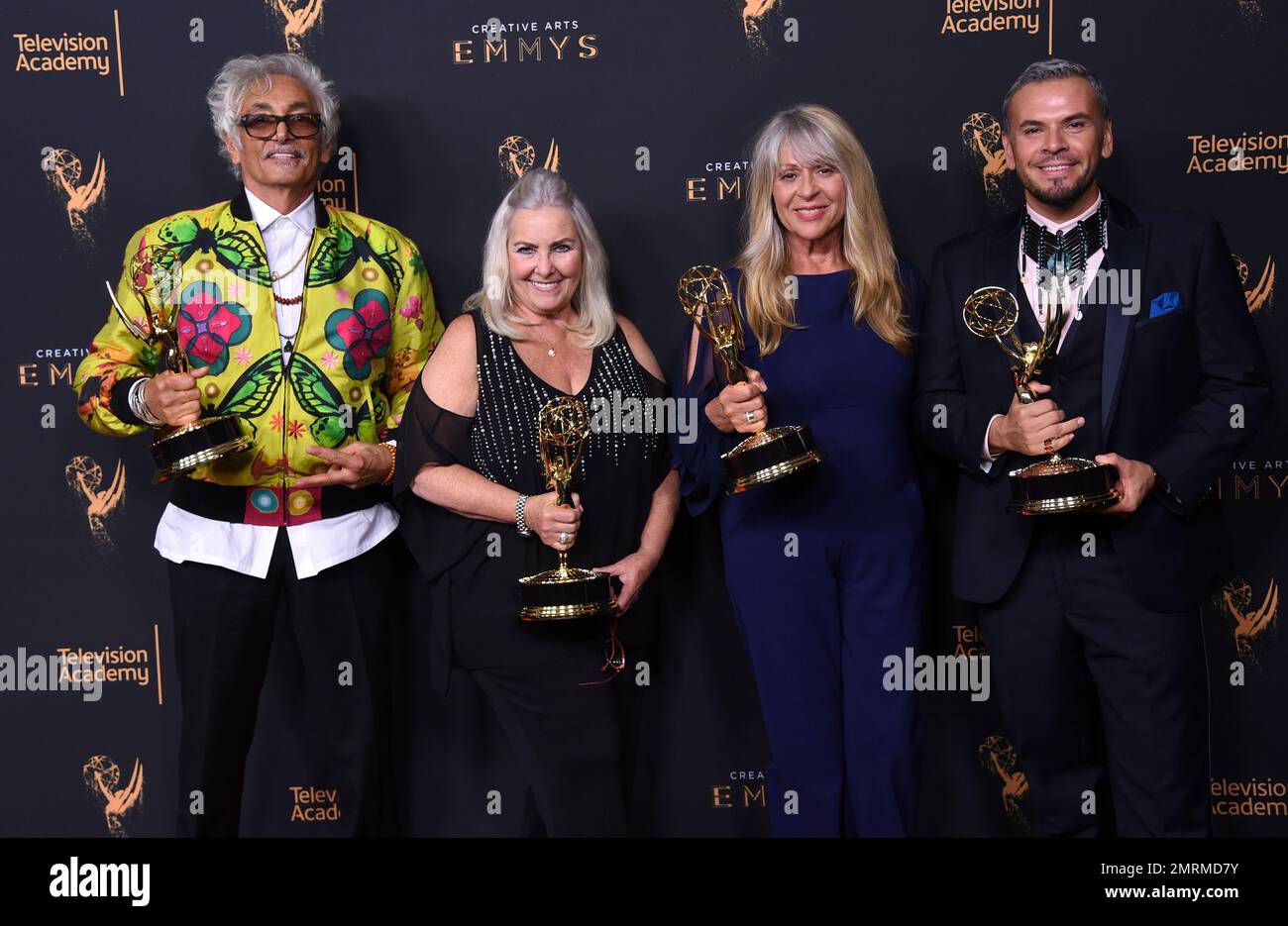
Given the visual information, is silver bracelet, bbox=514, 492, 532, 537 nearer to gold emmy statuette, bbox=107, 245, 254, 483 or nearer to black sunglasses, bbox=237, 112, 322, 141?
gold emmy statuette, bbox=107, 245, 254, 483

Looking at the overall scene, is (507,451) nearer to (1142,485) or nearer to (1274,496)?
(1142,485)

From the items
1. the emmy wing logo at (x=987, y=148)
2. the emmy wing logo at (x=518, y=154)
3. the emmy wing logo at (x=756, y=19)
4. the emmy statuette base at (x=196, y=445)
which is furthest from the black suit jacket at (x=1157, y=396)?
the emmy statuette base at (x=196, y=445)

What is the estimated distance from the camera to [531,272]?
2.84m

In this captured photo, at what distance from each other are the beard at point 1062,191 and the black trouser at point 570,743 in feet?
4.67

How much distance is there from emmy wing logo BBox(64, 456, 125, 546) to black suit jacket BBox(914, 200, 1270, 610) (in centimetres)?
222

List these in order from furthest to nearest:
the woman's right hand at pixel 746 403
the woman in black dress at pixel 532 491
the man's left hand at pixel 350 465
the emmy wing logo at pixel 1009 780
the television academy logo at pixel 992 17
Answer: the emmy wing logo at pixel 1009 780, the television academy logo at pixel 992 17, the man's left hand at pixel 350 465, the woman in black dress at pixel 532 491, the woman's right hand at pixel 746 403

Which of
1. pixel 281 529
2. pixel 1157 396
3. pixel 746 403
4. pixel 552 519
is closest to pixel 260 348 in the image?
pixel 281 529

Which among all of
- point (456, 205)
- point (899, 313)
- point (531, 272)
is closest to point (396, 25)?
point (456, 205)

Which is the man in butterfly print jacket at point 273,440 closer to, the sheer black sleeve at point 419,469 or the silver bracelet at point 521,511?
the sheer black sleeve at point 419,469

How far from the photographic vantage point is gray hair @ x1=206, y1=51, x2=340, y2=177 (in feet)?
9.80

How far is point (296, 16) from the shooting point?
3375 millimetres

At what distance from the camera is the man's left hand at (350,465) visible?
290 centimetres
